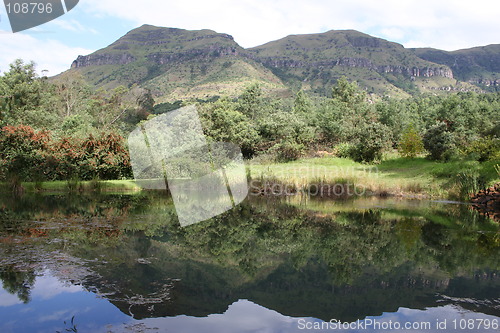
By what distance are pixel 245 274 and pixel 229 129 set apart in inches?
1009

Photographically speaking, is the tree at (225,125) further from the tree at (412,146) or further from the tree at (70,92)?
the tree at (70,92)

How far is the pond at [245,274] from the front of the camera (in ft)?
16.6

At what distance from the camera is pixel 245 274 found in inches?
277

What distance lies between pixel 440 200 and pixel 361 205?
463cm

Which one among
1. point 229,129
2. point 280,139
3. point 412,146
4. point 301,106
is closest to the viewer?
point 412,146

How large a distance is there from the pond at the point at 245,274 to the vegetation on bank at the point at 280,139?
8.83 m

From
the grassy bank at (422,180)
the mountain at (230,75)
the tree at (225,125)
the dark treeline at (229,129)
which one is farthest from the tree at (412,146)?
the mountain at (230,75)

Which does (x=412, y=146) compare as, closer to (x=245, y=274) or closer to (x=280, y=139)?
(x=280, y=139)

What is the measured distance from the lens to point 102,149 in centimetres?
2259

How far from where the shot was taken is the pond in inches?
199

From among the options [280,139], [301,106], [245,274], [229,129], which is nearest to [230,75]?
[301,106]

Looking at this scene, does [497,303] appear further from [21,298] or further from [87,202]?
[87,202]

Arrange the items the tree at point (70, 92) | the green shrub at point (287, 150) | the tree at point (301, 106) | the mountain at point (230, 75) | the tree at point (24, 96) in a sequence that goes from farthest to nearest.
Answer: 1. the mountain at point (230, 75)
2. the tree at point (70, 92)
3. the tree at point (301, 106)
4. the tree at point (24, 96)
5. the green shrub at point (287, 150)

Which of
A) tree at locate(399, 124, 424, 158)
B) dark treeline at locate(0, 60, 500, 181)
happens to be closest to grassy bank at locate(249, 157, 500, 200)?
dark treeline at locate(0, 60, 500, 181)
